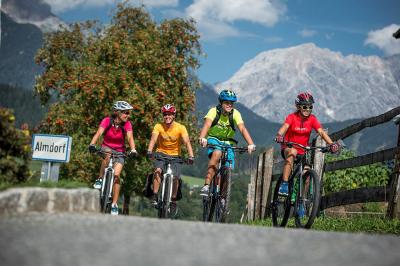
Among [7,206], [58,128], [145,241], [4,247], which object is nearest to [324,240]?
[145,241]

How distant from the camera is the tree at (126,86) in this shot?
27969 mm

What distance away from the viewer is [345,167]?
10.8 m

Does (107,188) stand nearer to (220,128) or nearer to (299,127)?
(220,128)

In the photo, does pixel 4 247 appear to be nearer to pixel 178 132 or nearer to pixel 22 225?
pixel 22 225

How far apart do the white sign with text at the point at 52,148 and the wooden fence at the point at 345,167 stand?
4568 mm

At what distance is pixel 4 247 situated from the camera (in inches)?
171

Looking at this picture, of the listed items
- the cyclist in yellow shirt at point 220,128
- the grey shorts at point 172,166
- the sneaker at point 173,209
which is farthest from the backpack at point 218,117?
the sneaker at point 173,209

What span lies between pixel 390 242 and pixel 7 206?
3.57 m

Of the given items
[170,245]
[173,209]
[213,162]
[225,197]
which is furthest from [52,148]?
[170,245]

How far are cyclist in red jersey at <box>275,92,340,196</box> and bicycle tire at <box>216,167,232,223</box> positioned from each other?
2.62 ft

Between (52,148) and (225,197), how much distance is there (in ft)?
9.70

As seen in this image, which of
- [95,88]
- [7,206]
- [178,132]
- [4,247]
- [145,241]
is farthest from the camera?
[95,88]

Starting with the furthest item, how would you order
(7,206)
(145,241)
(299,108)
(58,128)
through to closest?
1. (58,128)
2. (299,108)
3. (7,206)
4. (145,241)

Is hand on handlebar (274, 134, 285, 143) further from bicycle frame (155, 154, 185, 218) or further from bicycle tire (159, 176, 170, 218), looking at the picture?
bicycle tire (159, 176, 170, 218)
